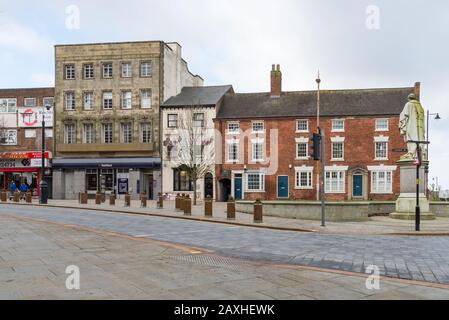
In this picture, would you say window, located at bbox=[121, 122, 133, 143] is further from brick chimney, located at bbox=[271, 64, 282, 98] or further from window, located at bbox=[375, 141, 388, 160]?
window, located at bbox=[375, 141, 388, 160]

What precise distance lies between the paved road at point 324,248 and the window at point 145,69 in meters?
29.4

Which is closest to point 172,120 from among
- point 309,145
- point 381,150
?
point 309,145

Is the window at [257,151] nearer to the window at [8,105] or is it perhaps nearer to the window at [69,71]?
the window at [69,71]

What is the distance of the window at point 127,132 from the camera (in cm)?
4491

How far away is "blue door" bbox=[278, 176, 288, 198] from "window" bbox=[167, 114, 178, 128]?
37.8 ft

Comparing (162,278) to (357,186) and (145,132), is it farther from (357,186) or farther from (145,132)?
(145,132)

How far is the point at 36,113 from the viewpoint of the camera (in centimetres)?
4634

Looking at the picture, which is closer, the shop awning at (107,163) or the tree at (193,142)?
the tree at (193,142)

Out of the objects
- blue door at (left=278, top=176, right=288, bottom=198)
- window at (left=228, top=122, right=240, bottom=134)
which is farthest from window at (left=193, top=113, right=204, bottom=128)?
blue door at (left=278, top=176, right=288, bottom=198)

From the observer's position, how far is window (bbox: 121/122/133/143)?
147ft

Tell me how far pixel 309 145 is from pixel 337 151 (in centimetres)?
266

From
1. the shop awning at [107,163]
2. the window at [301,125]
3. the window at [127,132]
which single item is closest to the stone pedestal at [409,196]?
the window at [301,125]

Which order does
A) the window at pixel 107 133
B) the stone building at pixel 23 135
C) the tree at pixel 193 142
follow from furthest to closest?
the stone building at pixel 23 135, the window at pixel 107 133, the tree at pixel 193 142
